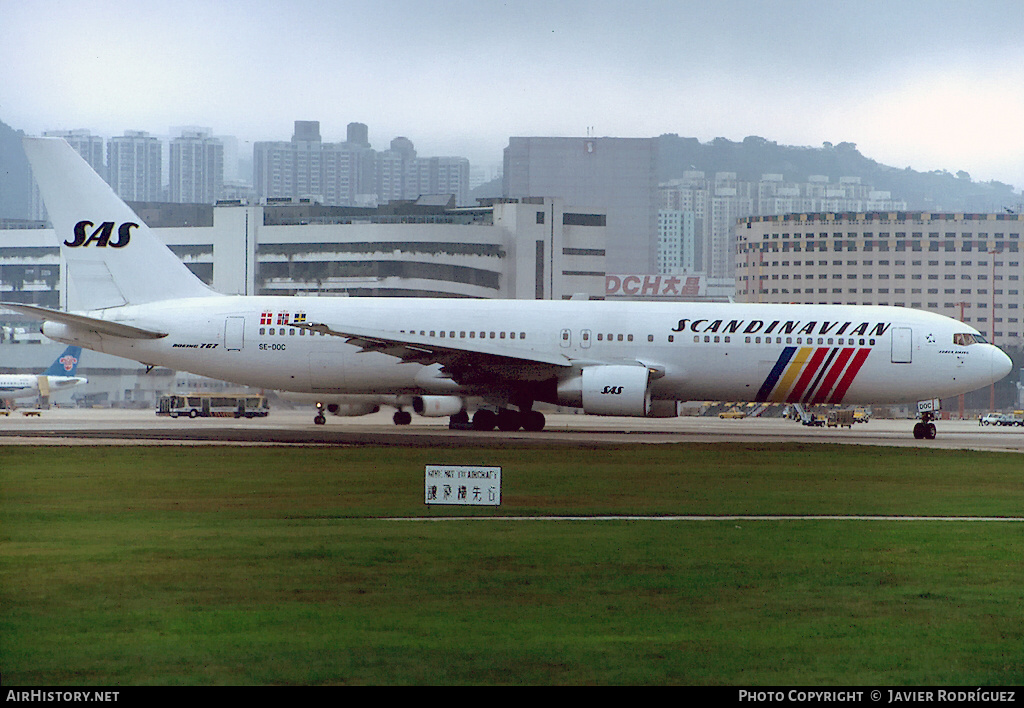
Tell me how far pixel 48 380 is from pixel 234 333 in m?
31.9

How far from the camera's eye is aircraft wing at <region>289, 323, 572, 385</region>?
3859 centimetres

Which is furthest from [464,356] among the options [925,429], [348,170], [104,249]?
[348,170]

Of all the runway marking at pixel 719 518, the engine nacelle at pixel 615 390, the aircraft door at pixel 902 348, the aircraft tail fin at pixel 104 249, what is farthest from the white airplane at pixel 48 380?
the runway marking at pixel 719 518

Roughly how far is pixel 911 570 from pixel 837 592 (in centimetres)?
184

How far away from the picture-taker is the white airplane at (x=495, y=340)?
134ft

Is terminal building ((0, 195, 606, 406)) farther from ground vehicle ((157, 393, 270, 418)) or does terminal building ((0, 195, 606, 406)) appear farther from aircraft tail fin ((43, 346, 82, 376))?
ground vehicle ((157, 393, 270, 418))

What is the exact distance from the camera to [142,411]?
216 ft

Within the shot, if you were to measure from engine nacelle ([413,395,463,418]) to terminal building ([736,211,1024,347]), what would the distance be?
122m

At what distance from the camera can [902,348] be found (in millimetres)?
40906

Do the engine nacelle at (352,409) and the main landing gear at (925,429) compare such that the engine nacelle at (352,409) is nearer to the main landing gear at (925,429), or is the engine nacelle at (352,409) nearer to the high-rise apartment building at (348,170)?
the high-rise apartment building at (348,170)

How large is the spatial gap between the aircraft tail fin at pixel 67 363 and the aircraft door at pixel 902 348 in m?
44.0

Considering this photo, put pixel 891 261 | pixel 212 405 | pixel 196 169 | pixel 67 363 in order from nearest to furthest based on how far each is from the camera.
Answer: pixel 196 169
pixel 212 405
pixel 67 363
pixel 891 261

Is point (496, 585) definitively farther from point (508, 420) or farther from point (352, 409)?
point (352, 409)

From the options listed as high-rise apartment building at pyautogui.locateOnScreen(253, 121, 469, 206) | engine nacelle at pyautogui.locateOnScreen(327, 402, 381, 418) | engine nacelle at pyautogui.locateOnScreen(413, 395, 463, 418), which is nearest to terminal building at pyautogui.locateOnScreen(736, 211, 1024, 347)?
high-rise apartment building at pyautogui.locateOnScreen(253, 121, 469, 206)
